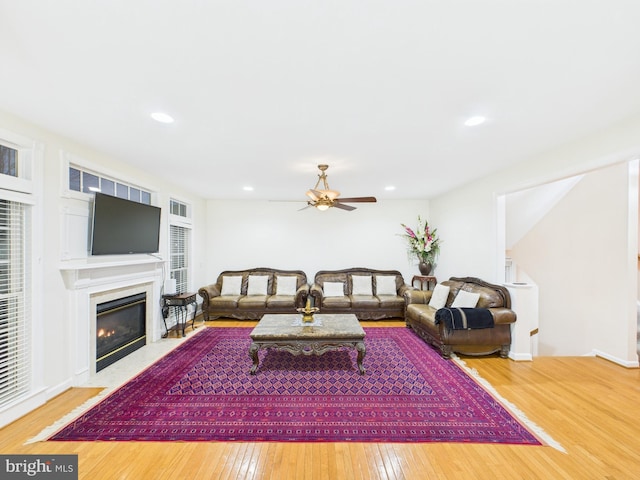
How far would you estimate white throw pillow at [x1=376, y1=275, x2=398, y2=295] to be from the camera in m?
5.84

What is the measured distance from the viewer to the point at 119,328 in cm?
363

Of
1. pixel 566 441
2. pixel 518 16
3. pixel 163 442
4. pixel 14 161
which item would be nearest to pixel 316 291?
pixel 163 442

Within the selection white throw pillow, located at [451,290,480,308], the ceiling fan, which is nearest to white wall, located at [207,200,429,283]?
white throw pillow, located at [451,290,480,308]

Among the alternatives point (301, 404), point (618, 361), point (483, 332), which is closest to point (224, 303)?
point (301, 404)

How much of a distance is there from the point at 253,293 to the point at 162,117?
4121mm

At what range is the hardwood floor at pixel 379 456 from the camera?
1769mm

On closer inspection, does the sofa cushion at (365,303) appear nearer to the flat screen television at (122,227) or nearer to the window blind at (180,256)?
the window blind at (180,256)

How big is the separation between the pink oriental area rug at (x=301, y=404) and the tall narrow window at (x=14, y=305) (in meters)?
0.65

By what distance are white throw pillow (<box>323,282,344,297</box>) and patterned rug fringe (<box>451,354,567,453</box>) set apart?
2.69m

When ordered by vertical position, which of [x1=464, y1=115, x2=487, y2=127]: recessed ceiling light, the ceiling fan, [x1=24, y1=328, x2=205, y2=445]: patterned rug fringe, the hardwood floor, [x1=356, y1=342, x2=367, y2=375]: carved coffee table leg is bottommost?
[x1=24, y1=328, x2=205, y2=445]: patterned rug fringe

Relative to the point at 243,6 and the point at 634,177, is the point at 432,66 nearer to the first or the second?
the point at 243,6

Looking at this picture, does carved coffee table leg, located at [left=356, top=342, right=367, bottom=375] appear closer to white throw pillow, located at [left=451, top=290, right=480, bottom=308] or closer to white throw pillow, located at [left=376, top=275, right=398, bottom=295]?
white throw pillow, located at [left=451, top=290, right=480, bottom=308]

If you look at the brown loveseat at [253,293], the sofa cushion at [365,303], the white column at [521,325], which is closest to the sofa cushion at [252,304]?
the brown loveseat at [253,293]

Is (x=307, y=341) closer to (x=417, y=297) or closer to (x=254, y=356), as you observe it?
(x=254, y=356)
